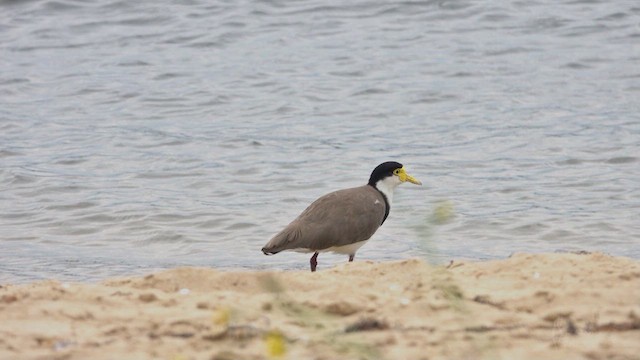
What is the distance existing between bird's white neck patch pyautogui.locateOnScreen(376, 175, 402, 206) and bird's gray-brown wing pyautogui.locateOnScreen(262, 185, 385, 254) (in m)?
0.35

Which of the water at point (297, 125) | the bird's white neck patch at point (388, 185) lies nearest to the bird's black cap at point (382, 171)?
the bird's white neck patch at point (388, 185)

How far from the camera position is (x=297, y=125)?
15.4 m

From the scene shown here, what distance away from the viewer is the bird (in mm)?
9672

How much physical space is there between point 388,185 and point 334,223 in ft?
3.72

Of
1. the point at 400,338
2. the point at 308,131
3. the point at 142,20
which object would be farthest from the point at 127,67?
the point at 400,338

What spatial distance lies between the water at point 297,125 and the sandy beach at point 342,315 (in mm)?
3493

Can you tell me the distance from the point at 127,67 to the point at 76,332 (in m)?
13.2

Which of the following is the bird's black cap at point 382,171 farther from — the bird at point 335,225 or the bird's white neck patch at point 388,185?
the bird at point 335,225

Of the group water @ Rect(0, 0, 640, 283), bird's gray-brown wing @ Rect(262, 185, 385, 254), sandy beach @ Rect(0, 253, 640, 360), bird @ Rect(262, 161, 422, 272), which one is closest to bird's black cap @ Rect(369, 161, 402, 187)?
bird @ Rect(262, 161, 422, 272)

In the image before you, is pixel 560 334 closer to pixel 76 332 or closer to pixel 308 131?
pixel 76 332

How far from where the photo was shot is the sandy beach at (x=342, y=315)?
215 inches

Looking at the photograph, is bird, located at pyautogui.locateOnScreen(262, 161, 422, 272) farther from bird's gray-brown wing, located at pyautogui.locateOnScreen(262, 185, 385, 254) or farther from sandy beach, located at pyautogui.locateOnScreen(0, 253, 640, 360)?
sandy beach, located at pyautogui.locateOnScreen(0, 253, 640, 360)

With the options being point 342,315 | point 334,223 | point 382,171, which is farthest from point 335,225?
point 342,315

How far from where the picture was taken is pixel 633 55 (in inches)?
680
